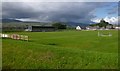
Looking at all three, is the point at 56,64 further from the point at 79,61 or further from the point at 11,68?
the point at 11,68

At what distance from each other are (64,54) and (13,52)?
3.43 metres

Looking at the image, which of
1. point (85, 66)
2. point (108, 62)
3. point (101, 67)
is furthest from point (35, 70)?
point (108, 62)

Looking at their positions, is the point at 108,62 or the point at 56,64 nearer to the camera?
the point at 56,64

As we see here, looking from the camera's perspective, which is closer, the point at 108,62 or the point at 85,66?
the point at 85,66

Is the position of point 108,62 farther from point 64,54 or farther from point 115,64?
point 64,54

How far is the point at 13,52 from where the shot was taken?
15.4 metres

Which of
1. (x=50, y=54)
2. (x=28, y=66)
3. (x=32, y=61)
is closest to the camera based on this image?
(x=28, y=66)

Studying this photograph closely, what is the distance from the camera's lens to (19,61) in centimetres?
1317

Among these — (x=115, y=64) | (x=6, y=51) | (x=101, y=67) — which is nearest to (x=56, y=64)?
(x=101, y=67)

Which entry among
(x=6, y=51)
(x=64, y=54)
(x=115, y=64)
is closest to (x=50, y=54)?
(x=64, y=54)

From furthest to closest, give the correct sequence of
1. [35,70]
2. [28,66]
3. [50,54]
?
[50,54] < [28,66] < [35,70]

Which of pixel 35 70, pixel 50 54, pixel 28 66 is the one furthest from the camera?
pixel 50 54

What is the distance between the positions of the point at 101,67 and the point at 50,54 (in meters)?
3.76

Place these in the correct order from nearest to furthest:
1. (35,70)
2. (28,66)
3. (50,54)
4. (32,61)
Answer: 1. (35,70)
2. (28,66)
3. (32,61)
4. (50,54)
